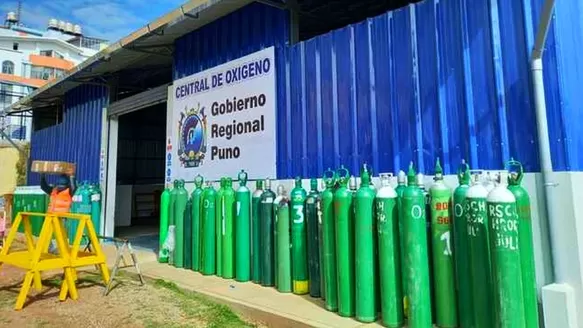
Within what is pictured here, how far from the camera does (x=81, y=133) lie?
1195 cm

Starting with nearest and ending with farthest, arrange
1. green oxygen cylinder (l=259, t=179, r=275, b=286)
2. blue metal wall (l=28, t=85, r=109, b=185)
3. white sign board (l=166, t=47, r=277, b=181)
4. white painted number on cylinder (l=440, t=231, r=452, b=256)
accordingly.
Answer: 1. white painted number on cylinder (l=440, t=231, r=452, b=256)
2. green oxygen cylinder (l=259, t=179, r=275, b=286)
3. white sign board (l=166, t=47, r=277, b=181)
4. blue metal wall (l=28, t=85, r=109, b=185)

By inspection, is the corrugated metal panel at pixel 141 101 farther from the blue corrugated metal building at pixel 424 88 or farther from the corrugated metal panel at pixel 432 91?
the corrugated metal panel at pixel 432 91

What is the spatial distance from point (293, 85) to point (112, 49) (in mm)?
4906

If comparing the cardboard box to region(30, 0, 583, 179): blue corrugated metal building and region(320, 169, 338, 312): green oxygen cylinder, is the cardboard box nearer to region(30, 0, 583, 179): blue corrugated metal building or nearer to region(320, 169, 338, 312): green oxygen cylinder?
region(30, 0, 583, 179): blue corrugated metal building

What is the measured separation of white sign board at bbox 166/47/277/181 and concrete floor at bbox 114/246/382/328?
162cm

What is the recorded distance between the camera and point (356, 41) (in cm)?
525

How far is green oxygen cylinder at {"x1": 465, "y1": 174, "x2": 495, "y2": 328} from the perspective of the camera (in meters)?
3.51

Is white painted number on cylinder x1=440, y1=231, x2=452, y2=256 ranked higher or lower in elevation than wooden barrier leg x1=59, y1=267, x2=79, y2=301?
higher

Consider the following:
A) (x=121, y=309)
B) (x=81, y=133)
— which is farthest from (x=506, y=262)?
(x=81, y=133)

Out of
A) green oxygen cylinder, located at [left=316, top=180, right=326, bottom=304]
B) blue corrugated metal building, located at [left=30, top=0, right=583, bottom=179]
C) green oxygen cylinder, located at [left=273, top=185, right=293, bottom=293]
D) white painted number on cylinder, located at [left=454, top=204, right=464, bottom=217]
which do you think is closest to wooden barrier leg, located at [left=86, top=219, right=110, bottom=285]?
green oxygen cylinder, located at [left=273, top=185, right=293, bottom=293]

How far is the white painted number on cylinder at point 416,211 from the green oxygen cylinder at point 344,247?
0.72m

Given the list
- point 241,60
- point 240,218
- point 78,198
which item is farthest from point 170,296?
point 78,198

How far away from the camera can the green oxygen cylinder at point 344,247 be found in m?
4.30

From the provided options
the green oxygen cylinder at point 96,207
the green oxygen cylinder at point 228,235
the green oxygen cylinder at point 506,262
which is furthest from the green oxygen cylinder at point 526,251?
the green oxygen cylinder at point 96,207
